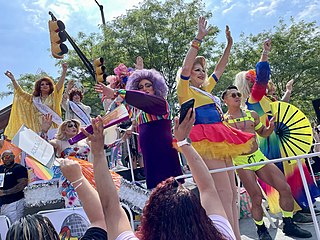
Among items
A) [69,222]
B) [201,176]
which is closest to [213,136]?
[201,176]

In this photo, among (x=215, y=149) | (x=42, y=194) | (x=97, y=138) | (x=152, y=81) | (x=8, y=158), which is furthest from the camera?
(x=8, y=158)

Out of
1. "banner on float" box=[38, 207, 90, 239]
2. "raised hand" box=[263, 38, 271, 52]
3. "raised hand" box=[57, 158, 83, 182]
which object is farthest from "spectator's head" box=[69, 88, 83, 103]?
"raised hand" box=[57, 158, 83, 182]

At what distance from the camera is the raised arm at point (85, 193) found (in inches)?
64.9

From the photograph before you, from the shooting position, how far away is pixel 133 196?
3.71 m

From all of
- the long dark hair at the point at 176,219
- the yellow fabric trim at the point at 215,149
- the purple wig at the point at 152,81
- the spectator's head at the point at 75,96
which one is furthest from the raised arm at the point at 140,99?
the spectator's head at the point at 75,96

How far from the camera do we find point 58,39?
8008 millimetres

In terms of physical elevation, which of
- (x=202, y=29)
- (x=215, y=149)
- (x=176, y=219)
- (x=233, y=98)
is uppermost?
(x=202, y=29)

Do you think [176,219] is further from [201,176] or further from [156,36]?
[156,36]

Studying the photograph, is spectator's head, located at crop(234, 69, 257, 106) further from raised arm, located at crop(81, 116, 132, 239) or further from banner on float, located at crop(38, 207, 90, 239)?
raised arm, located at crop(81, 116, 132, 239)

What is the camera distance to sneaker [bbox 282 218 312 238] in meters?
3.07

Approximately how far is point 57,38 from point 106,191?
7.38 m

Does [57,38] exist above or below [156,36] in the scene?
below

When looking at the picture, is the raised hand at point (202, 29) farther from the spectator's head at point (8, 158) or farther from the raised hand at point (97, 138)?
the spectator's head at point (8, 158)

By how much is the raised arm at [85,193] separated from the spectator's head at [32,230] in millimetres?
231
